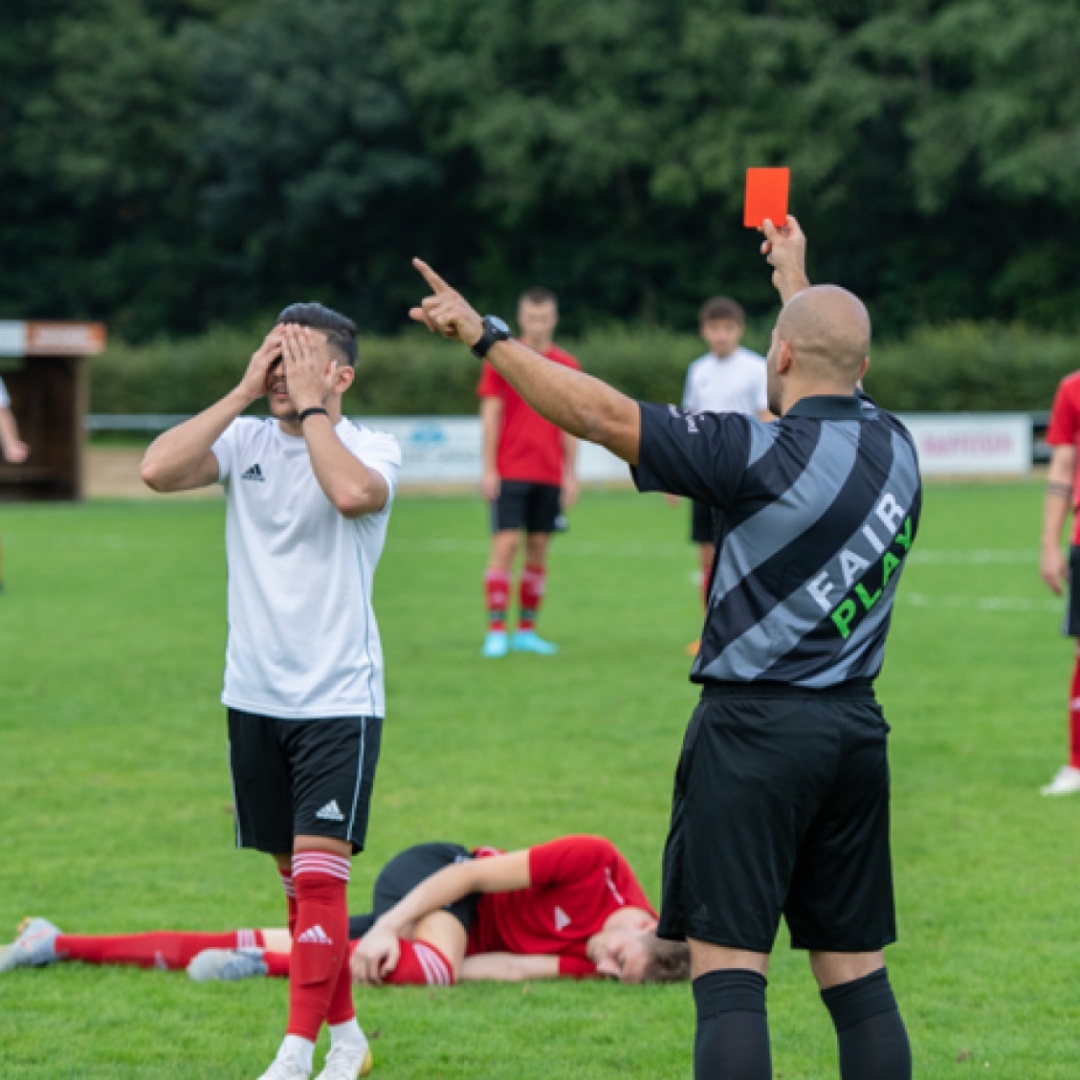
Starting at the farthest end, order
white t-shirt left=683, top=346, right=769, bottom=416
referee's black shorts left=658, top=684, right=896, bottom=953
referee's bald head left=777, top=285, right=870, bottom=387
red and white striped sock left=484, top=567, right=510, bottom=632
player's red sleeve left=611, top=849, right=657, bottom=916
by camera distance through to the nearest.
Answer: red and white striped sock left=484, top=567, right=510, bottom=632 < white t-shirt left=683, top=346, right=769, bottom=416 < player's red sleeve left=611, top=849, right=657, bottom=916 < referee's bald head left=777, top=285, right=870, bottom=387 < referee's black shorts left=658, top=684, right=896, bottom=953

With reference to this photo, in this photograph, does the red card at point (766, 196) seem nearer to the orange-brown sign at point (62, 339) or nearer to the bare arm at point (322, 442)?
the bare arm at point (322, 442)

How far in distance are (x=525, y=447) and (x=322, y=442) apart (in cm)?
810

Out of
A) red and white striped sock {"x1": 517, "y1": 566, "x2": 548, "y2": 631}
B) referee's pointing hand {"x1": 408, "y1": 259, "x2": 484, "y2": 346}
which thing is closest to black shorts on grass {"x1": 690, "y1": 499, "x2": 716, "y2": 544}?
→ red and white striped sock {"x1": 517, "y1": 566, "x2": 548, "y2": 631}

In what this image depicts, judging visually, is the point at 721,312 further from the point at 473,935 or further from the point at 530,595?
the point at 473,935

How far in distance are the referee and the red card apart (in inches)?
23.0

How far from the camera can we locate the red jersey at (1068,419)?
809cm

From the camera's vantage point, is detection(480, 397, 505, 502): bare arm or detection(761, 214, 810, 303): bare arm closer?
detection(761, 214, 810, 303): bare arm

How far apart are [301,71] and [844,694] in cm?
5490

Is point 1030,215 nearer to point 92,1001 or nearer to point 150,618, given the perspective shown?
point 150,618

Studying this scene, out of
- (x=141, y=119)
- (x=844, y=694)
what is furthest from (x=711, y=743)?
(x=141, y=119)

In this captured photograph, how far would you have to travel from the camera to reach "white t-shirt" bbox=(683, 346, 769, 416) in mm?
12227

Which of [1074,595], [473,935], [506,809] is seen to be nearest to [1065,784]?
[1074,595]

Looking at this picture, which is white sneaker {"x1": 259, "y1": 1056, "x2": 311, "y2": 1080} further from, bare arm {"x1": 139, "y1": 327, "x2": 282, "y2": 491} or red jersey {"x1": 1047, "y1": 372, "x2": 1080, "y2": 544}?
red jersey {"x1": 1047, "y1": 372, "x2": 1080, "y2": 544}

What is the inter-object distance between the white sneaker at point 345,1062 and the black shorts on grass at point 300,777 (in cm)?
54
